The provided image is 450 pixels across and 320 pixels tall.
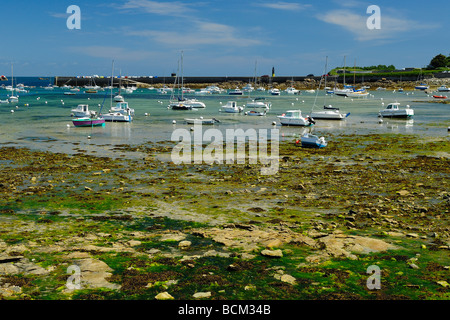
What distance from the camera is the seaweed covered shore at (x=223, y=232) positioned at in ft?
32.9

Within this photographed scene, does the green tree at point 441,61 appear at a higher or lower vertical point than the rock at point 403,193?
higher

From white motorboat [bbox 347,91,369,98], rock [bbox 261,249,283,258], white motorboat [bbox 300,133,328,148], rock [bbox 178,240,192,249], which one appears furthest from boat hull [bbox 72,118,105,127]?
white motorboat [bbox 347,91,369,98]

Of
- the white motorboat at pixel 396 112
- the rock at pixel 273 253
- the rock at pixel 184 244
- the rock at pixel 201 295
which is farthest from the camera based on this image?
the white motorboat at pixel 396 112

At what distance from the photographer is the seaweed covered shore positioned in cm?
1004

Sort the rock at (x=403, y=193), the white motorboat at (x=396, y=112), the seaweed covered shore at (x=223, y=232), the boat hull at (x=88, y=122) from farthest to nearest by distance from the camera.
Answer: the white motorboat at (x=396, y=112) < the boat hull at (x=88, y=122) < the rock at (x=403, y=193) < the seaweed covered shore at (x=223, y=232)

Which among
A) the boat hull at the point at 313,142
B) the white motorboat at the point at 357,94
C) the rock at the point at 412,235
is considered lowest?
the rock at the point at 412,235

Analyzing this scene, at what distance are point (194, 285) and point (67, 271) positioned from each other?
11.5ft

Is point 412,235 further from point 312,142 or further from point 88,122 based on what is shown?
point 88,122

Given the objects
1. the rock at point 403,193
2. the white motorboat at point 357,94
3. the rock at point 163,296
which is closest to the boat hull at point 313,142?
the rock at point 403,193

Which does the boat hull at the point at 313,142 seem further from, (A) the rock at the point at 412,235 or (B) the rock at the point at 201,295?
(B) the rock at the point at 201,295

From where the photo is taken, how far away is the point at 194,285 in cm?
1002

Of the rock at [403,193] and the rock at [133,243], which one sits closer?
the rock at [133,243]
